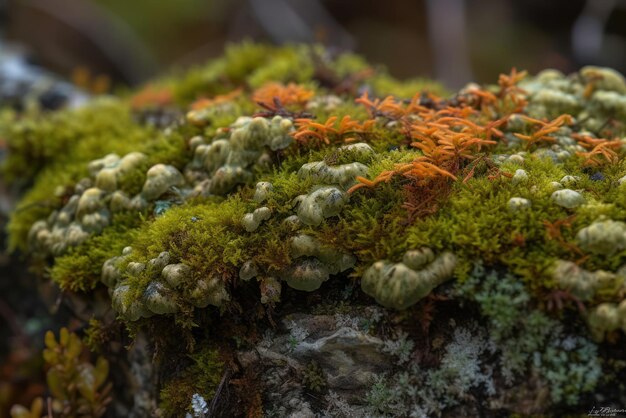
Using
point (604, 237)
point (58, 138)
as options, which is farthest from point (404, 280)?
point (58, 138)

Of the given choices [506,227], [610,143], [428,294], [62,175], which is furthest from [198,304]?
[610,143]

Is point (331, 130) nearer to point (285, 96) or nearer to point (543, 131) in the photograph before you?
point (285, 96)

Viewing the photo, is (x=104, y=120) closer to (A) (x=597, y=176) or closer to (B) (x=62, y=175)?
(B) (x=62, y=175)

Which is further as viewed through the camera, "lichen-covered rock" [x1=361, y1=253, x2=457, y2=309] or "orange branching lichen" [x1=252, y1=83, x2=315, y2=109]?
"orange branching lichen" [x1=252, y1=83, x2=315, y2=109]

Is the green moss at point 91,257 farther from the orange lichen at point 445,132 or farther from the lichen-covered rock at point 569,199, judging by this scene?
the lichen-covered rock at point 569,199

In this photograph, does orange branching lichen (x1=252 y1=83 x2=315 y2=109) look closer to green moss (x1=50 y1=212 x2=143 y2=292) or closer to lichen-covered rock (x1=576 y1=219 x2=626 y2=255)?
green moss (x1=50 y1=212 x2=143 y2=292)

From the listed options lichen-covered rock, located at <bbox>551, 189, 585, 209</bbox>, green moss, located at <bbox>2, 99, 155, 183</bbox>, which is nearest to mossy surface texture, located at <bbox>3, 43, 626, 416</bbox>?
lichen-covered rock, located at <bbox>551, 189, 585, 209</bbox>

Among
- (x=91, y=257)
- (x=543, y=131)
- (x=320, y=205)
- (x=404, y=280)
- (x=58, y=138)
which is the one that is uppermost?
(x=543, y=131)
